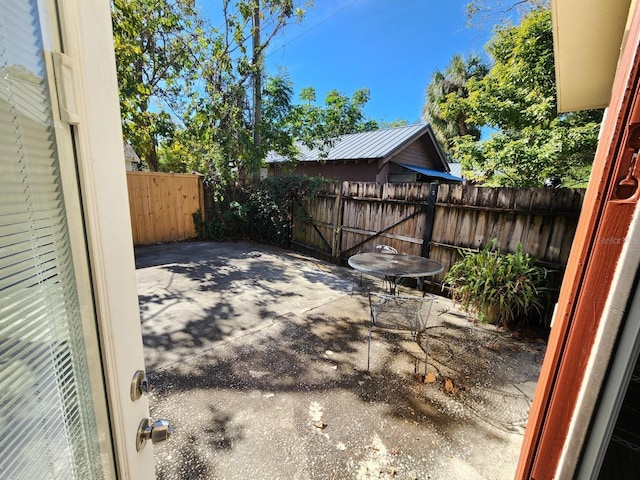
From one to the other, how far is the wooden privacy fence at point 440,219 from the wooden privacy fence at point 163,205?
3594mm

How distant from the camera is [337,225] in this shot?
20.8 feet

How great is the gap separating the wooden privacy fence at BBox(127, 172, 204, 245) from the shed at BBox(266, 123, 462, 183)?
2.83 m

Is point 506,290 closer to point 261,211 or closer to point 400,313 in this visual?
point 400,313

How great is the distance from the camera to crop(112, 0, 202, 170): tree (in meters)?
5.09

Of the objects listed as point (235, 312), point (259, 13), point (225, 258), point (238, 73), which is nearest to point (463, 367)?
point (235, 312)

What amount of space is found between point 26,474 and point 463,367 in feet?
9.87

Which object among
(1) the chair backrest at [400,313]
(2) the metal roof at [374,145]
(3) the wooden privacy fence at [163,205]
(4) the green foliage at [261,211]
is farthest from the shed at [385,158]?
(1) the chair backrest at [400,313]

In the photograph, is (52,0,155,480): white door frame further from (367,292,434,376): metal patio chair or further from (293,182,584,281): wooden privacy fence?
(293,182,584,281): wooden privacy fence

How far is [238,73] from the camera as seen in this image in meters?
6.98

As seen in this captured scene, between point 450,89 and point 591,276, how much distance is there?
54.5 ft

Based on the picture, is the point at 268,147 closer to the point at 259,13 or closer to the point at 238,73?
the point at 238,73

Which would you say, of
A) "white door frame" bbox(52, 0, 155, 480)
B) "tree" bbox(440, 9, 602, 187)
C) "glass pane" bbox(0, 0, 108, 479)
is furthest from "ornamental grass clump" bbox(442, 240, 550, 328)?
"glass pane" bbox(0, 0, 108, 479)

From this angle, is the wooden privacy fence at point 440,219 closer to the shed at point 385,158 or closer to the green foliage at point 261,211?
the green foliage at point 261,211

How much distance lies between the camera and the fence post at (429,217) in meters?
4.60
